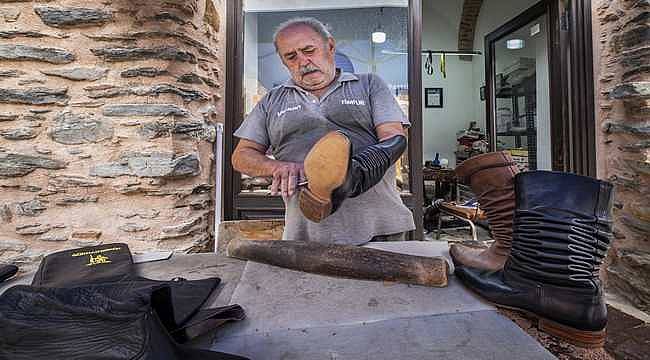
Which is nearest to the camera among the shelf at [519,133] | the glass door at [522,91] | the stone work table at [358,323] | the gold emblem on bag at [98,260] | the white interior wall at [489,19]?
the stone work table at [358,323]

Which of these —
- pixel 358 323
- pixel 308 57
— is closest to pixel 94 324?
pixel 358 323

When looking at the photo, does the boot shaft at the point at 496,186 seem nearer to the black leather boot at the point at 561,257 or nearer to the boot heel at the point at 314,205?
the black leather boot at the point at 561,257

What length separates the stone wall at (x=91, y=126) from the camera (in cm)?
136

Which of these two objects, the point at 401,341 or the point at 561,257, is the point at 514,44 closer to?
the point at 561,257

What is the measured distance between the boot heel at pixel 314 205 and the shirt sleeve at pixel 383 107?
484 millimetres

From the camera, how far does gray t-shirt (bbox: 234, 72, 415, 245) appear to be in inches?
48.4

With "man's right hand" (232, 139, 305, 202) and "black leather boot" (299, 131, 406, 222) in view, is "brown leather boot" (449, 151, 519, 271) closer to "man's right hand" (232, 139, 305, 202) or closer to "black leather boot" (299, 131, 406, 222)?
"black leather boot" (299, 131, 406, 222)

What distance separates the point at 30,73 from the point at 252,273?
4.54ft

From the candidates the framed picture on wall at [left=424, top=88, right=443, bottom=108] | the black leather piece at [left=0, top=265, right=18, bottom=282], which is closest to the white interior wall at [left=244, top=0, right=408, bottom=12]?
the black leather piece at [left=0, top=265, right=18, bottom=282]

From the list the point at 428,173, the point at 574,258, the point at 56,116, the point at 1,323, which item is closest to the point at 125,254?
the point at 1,323

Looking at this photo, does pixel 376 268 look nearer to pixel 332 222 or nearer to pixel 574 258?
pixel 574 258

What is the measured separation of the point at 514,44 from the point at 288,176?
2.84m

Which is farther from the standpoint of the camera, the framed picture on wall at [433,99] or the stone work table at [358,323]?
the framed picture on wall at [433,99]

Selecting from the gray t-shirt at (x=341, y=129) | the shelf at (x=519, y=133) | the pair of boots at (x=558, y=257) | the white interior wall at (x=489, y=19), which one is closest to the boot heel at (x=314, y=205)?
the gray t-shirt at (x=341, y=129)
